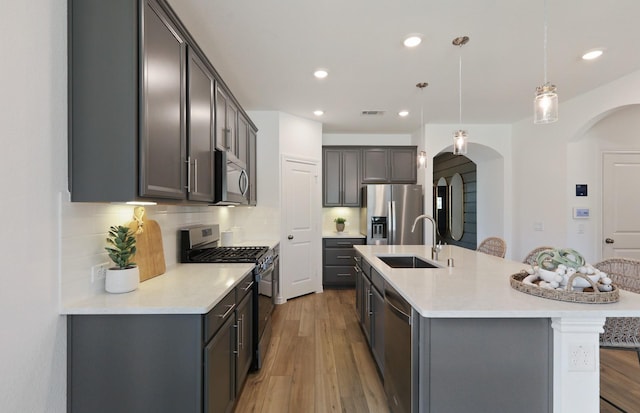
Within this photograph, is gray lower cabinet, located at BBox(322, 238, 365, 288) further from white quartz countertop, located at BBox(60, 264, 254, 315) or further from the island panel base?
the island panel base

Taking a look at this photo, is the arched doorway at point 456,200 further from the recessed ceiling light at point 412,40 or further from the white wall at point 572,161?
the recessed ceiling light at point 412,40

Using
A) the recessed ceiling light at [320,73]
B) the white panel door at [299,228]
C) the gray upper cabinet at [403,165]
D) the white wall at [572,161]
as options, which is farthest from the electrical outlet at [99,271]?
the white wall at [572,161]

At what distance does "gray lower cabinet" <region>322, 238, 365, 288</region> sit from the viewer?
4.95 m

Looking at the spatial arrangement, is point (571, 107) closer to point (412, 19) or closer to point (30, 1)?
point (412, 19)

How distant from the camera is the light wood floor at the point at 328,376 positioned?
201 cm

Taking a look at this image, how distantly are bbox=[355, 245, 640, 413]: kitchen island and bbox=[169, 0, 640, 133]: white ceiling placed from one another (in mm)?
1949

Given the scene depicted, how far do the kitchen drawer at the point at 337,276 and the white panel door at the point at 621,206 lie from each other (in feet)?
11.2

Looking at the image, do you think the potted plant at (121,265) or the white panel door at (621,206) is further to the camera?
the white panel door at (621,206)

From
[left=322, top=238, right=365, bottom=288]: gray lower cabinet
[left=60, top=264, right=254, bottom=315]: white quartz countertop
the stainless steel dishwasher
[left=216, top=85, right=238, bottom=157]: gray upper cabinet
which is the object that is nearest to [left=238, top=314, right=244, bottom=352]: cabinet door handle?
[left=60, top=264, right=254, bottom=315]: white quartz countertop

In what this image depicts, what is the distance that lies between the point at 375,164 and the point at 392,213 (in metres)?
1.04

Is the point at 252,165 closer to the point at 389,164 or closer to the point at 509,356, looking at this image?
the point at 389,164

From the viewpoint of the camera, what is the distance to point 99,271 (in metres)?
1.56

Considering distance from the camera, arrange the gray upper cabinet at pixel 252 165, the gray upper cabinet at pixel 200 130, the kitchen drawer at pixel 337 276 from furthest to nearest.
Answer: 1. the kitchen drawer at pixel 337 276
2. the gray upper cabinet at pixel 252 165
3. the gray upper cabinet at pixel 200 130

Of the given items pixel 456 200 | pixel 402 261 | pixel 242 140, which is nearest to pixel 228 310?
pixel 402 261
